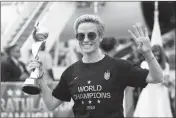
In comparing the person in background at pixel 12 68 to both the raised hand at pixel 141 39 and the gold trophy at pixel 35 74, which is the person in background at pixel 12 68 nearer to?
the gold trophy at pixel 35 74

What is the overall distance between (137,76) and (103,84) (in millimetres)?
240

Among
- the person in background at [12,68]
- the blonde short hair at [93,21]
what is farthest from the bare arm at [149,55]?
the person in background at [12,68]

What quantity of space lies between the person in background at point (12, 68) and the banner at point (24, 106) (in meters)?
0.39

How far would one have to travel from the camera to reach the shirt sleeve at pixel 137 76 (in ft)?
10.1

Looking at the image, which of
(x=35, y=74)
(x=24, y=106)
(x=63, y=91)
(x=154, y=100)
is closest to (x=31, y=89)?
(x=35, y=74)

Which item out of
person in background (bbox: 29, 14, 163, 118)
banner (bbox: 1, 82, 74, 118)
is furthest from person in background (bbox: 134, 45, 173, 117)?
person in background (bbox: 29, 14, 163, 118)

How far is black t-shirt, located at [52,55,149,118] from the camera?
3055 millimetres

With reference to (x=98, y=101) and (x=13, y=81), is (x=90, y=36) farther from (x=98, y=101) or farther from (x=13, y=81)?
(x=13, y=81)

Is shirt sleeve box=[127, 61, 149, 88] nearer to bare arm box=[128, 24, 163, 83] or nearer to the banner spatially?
bare arm box=[128, 24, 163, 83]

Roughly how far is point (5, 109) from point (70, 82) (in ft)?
10.3

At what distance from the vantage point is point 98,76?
10.2 ft

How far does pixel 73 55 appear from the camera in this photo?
936 centimetres

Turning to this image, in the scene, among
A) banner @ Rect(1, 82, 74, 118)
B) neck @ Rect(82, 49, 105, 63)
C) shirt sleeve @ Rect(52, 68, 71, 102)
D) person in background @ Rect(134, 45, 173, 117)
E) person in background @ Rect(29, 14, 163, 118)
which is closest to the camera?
person in background @ Rect(29, 14, 163, 118)

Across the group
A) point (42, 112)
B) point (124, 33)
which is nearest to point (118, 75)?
point (42, 112)
